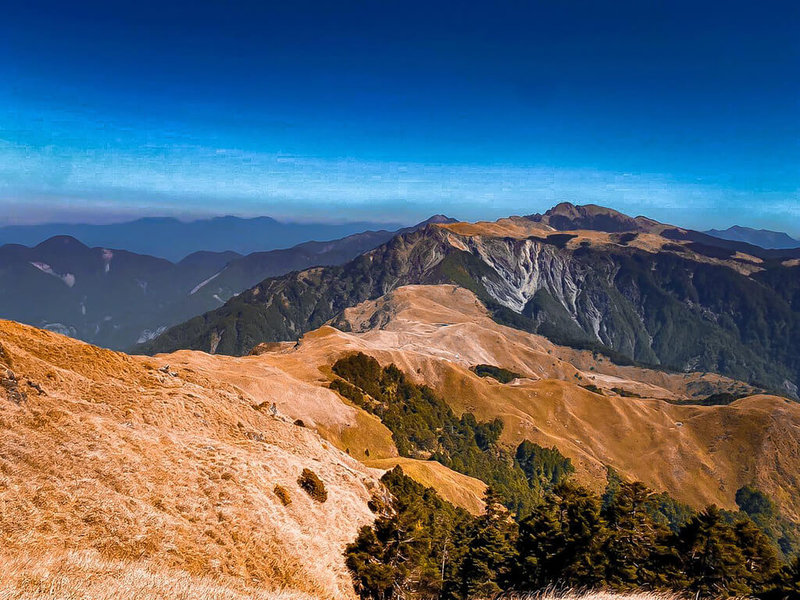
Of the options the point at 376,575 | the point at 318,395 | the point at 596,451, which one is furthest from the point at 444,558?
the point at 596,451

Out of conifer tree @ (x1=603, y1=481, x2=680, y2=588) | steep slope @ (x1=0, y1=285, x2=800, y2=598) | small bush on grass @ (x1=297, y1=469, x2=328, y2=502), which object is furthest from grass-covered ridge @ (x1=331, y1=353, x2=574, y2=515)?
conifer tree @ (x1=603, y1=481, x2=680, y2=588)

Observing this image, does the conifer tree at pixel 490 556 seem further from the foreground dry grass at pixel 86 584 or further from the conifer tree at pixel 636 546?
the foreground dry grass at pixel 86 584

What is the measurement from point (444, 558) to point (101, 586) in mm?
50184

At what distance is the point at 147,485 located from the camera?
30.7m

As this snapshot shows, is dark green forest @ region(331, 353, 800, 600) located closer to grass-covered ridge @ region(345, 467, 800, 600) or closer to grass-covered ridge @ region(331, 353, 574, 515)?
grass-covered ridge @ region(345, 467, 800, 600)

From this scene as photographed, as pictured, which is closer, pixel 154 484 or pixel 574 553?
pixel 154 484

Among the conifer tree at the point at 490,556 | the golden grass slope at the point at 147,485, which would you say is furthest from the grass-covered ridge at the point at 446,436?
the golden grass slope at the point at 147,485

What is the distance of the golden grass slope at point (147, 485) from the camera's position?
78.4ft

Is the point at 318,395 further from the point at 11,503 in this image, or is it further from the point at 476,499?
the point at 11,503

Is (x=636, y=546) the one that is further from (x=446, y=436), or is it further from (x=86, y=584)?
(x=446, y=436)

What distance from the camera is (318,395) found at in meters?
124

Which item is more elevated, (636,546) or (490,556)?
(636,546)

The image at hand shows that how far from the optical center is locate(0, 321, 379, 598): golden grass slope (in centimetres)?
2391

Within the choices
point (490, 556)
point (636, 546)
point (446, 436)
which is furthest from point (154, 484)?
point (446, 436)
